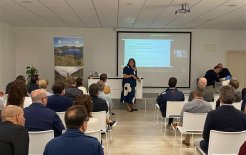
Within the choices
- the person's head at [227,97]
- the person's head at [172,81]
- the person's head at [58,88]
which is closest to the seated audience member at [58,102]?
the person's head at [58,88]

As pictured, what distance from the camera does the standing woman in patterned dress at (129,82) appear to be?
8.68 metres

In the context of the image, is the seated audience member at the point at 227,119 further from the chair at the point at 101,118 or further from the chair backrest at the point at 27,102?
the chair backrest at the point at 27,102

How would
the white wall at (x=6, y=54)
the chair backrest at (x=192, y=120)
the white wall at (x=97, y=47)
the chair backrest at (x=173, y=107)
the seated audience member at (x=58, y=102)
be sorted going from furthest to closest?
the white wall at (x=97, y=47) < the white wall at (x=6, y=54) < the chair backrest at (x=173, y=107) < the seated audience member at (x=58, y=102) < the chair backrest at (x=192, y=120)

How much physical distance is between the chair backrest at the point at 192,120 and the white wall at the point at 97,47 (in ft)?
21.7

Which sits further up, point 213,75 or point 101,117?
point 213,75

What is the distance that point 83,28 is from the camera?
10781mm

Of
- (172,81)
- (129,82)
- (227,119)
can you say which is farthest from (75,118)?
(129,82)

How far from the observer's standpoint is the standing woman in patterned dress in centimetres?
868

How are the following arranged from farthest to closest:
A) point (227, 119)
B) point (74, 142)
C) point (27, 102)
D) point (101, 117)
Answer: point (27, 102)
point (101, 117)
point (227, 119)
point (74, 142)

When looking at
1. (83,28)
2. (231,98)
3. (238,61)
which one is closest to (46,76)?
(83,28)

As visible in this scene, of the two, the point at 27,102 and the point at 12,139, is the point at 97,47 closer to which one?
the point at 27,102

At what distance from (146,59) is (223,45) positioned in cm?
300

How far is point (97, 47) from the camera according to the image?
428 inches

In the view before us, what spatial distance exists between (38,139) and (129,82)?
584 centimetres
